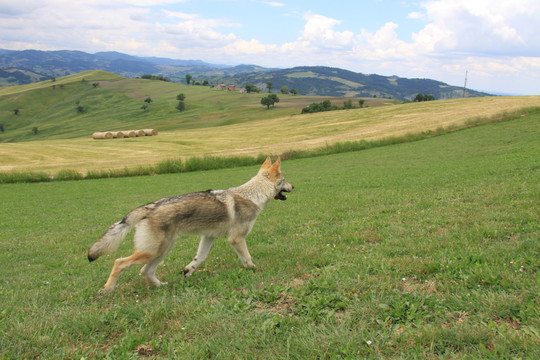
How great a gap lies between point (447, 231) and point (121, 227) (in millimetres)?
7516

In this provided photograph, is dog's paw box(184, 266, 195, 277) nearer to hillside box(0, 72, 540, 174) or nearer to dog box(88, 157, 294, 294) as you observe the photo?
dog box(88, 157, 294, 294)

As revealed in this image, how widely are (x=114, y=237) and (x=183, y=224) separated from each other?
1.33 metres

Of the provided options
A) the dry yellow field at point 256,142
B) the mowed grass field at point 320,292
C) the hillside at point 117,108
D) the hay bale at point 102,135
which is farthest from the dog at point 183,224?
the hillside at point 117,108

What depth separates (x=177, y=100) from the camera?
5866 inches

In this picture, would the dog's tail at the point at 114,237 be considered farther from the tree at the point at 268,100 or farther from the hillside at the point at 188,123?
the tree at the point at 268,100

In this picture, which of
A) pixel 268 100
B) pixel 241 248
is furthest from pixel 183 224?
pixel 268 100

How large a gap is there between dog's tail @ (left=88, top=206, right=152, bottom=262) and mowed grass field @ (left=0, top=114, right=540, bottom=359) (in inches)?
34.9

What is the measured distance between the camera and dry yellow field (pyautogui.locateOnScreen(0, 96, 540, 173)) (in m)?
42.9

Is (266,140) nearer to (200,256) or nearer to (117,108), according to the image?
(200,256)

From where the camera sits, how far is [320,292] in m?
5.62

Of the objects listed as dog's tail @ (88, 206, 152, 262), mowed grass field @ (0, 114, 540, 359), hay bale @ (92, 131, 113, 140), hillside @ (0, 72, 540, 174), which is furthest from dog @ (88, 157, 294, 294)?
hay bale @ (92, 131, 113, 140)

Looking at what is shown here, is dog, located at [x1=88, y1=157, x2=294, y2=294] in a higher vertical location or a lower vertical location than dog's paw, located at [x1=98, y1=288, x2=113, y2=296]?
higher

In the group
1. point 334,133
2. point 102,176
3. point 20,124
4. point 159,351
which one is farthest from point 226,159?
point 20,124

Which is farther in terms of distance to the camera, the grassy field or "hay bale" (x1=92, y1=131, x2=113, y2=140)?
"hay bale" (x1=92, y1=131, x2=113, y2=140)
